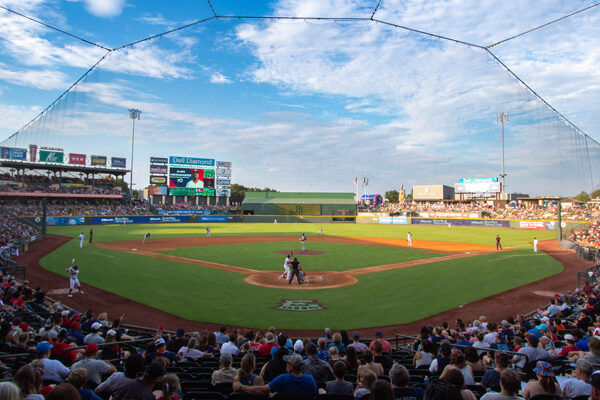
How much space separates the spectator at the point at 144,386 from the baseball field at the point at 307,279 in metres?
9.46

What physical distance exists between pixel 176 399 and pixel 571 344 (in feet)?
28.5

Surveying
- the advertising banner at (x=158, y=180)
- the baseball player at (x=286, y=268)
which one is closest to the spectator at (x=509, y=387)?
the baseball player at (x=286, y=268)

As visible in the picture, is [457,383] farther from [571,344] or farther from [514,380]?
[571,344]

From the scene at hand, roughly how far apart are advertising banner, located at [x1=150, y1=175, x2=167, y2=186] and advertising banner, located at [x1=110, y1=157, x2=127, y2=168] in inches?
519

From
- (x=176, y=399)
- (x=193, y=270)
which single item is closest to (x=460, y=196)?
(x=193, y=270)

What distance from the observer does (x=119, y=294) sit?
17.3m

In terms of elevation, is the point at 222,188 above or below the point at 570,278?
above

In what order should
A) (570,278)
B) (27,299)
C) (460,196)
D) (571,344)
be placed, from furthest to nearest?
(460,196), (570,278), (27,299), (571,344)

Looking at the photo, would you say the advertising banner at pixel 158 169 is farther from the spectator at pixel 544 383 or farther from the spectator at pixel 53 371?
the spectator at pixel 544 383

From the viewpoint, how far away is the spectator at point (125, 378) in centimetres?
452

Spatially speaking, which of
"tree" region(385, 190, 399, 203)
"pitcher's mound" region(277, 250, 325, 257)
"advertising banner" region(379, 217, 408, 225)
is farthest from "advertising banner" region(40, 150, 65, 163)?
"tree" region(385, 190, 399, 203)

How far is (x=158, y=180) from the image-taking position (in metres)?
84.5

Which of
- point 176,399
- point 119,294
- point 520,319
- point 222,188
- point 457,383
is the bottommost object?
point 119,294

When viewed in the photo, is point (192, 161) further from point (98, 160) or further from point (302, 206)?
point (302, 206)
